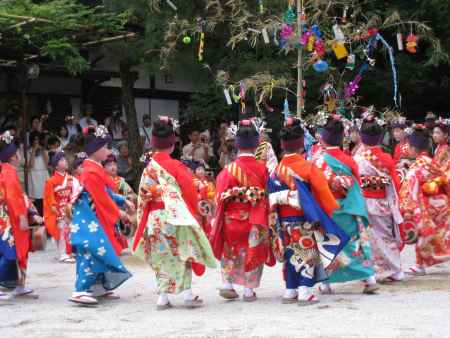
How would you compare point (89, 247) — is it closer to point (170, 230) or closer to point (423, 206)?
point (170, 230)

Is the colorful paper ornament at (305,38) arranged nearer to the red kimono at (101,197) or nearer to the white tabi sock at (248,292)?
the red kimono at (101,197)

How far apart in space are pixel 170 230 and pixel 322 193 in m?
1.43

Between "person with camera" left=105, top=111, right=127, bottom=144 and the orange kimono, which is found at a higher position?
"person with camera" left=105, top=111, right=127, bottom=144

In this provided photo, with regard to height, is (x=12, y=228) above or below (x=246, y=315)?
above

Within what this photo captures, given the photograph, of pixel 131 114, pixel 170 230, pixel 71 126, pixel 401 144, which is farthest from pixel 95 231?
pixel 131 114

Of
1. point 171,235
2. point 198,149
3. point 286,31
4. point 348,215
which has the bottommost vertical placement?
point 171,235

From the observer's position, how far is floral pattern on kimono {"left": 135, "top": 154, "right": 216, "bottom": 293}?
291 inches

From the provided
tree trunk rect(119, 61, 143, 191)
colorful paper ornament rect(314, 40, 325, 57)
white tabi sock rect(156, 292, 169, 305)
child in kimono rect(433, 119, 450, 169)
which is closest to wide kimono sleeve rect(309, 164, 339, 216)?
white tabi sock rect(156, 292, 169, 305)

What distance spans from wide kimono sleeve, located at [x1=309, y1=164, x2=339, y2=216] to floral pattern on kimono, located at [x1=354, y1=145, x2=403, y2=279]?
128cm

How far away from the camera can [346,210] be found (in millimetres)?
7785

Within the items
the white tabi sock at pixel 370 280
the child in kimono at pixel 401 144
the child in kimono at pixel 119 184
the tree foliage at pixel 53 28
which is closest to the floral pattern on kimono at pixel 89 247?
the white tabi sock at pixel 370 280

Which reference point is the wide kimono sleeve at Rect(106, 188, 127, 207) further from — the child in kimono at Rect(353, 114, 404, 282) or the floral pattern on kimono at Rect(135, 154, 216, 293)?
the child in kimono at Rect(353, 114, 404, 282)

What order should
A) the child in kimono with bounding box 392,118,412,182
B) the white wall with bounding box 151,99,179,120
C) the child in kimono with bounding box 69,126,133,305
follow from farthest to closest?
the white wall with bounding box 151,99,179,120 < the child in kimono with bounding box 392,118,412,182 < the child in kimono with bounding box 69,126,133,305

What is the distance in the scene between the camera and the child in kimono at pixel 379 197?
28.1ft
